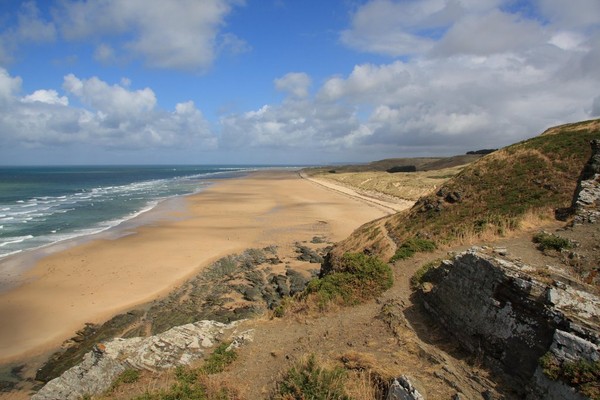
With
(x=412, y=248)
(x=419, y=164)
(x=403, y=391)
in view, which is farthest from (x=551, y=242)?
(x=419, y=164)

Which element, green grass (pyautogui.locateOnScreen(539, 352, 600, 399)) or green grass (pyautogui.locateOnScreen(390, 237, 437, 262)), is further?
green grass (pyautogui.locateOnScreen(390, 237, 437, 262))

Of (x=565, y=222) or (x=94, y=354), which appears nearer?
(x=94, y=354)

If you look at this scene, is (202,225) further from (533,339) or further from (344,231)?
(533,339)

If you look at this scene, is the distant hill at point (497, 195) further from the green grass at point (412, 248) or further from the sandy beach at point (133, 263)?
the sandy beach at point (133, 263)

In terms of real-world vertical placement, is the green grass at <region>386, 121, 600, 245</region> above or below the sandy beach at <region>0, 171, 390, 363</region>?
above

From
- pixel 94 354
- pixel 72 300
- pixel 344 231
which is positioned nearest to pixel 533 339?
pixel 94 354

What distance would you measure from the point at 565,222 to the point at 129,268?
2553cm

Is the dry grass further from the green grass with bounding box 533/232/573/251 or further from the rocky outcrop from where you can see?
the green grass with bounding box 533/232/573/251

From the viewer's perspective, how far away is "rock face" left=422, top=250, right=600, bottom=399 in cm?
632

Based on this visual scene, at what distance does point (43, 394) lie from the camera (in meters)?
10.5

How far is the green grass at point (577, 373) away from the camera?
558 centimetres

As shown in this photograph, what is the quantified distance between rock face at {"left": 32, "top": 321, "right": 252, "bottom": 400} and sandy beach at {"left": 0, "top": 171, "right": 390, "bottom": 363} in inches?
262

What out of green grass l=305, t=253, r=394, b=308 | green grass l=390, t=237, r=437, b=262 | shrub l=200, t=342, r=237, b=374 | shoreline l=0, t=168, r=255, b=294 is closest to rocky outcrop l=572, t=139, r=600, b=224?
green grass l=390, t=237, r=437, b=262

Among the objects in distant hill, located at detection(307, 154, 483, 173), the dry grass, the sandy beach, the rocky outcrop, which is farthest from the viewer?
→ distant hill, located at detection(307, 154, 483, 173)
